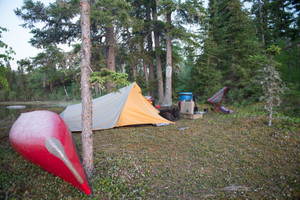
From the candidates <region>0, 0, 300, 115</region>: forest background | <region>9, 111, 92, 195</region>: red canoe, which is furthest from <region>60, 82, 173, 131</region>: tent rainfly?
<region>9, 111, 92, 195</region>: red canoe

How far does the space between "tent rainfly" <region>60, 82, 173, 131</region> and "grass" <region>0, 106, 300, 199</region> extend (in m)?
1.06

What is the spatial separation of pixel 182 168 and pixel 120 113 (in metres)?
3.47

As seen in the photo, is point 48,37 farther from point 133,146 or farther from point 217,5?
point 217,5

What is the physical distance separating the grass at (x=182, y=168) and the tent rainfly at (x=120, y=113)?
106cm

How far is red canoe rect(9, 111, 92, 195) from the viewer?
2.56 metres

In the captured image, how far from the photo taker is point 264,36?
44.2 feet

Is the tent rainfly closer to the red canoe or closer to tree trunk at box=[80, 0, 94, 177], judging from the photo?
the red canoe

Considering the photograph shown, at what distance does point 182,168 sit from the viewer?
3340 millimetres

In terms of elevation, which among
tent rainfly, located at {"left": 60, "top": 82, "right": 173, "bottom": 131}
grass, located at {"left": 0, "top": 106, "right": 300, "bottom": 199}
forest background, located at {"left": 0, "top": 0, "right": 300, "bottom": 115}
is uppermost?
forest background, located at {"left": 0, "top": 0, "right": 300, "bottom": 115}

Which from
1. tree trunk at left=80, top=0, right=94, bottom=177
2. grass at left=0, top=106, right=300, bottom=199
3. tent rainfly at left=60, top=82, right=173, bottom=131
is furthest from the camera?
tent rainfly at left=60, top=82, right=173, bottom=131

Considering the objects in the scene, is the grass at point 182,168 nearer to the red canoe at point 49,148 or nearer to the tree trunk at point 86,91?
the red canoe at point 49,148

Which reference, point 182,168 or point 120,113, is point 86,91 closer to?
point 182,168

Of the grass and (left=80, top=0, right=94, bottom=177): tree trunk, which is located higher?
(left=80, top=0, right=94, bottom=177): tree trunk

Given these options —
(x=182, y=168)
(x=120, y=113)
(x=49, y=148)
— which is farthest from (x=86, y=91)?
(x=120, y=113)
